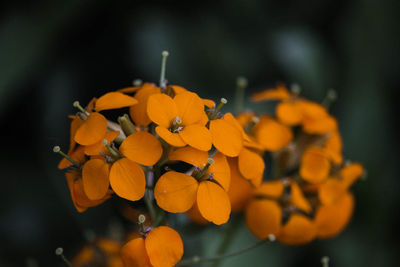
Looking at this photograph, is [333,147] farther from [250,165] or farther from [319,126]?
[250,165]

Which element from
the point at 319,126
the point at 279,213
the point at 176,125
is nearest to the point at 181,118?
the point at 176,125

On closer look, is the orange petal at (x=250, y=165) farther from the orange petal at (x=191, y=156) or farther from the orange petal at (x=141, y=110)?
the orange petal at (x=141, y=110)

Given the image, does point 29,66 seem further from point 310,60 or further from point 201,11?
point 310,60

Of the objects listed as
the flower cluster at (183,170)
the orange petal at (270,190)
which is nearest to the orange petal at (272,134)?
the flower cluster at (183,170)

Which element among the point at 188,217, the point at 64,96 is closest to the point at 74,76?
the point at 64,96

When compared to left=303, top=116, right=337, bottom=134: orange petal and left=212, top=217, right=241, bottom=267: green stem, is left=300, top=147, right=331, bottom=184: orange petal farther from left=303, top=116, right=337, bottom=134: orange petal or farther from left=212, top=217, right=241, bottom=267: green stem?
left=212, top=217, right=241, bottom=267: green stem

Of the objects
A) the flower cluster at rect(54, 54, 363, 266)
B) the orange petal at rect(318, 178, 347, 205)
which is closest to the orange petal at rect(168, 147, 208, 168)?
the flower cluster at rect(54, 54, 363, 266)
